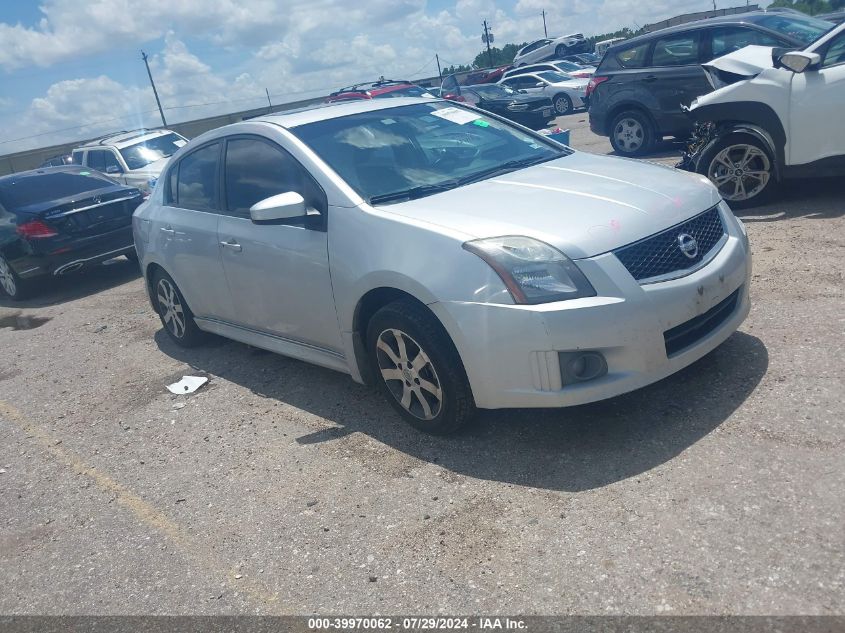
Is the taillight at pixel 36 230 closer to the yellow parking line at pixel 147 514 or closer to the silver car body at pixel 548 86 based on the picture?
the yellow parking line at pixel 147 514

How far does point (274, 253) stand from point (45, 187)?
22.3 feet

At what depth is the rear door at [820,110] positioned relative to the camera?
6602 millimetres

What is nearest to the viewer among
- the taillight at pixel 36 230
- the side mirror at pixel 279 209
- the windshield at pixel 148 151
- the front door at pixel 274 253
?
the side mirror at pixel 279 209

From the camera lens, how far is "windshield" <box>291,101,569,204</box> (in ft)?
14.4

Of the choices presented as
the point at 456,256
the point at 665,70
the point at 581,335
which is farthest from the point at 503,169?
the point at 665,70

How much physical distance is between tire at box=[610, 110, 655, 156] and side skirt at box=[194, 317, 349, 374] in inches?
309

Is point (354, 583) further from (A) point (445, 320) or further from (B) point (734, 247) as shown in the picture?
(B) point (734, 247)

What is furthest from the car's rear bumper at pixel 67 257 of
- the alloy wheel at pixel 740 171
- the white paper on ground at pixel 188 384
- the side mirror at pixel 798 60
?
the side mirror at pixel 798 60

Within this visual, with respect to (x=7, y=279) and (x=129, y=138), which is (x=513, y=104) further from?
(x=7, y=279)

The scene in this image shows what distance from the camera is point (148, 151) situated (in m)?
14.1

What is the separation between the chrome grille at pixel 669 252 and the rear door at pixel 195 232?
2869 mm

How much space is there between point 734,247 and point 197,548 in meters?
3.02

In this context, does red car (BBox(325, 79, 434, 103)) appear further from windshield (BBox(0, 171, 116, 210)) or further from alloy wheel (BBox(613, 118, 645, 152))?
windshield (BBox(0, 171, 116, 210))

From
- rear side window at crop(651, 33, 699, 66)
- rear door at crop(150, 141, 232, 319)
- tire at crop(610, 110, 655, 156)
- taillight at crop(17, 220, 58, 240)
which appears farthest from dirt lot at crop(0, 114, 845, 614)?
tire at crop(610, 110, 655, 156)
